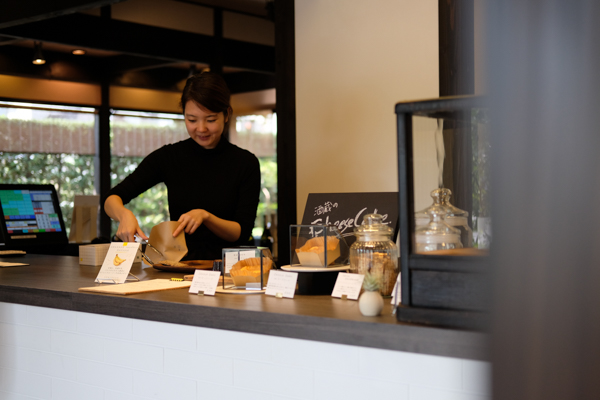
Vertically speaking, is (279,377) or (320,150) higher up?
(320,150)

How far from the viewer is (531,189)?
1.36 ft

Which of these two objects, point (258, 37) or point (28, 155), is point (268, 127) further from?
point (28, 155)

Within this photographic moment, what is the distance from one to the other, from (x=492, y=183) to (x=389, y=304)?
976 millimetres

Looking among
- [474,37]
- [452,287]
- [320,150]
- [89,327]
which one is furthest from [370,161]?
[474,37]

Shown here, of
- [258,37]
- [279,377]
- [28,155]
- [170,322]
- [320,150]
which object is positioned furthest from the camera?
[258,37]

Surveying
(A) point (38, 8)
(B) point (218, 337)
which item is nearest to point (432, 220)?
(B) point (218, 337)

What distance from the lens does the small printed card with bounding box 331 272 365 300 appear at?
4.70ft

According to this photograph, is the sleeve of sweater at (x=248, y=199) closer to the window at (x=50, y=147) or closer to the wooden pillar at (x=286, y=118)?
the wooden pillar at (x=286, y=118)

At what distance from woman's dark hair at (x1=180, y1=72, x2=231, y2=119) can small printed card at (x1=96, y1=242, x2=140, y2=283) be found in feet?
2.33

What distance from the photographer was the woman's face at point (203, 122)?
2.40 m

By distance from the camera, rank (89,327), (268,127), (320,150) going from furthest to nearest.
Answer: (268,127), (320,150), (89,327)

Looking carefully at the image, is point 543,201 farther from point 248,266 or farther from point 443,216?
point 248,266

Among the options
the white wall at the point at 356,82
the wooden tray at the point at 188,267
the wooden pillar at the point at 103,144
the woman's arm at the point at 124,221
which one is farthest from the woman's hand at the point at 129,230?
the wooden pillar at the point at 103,144

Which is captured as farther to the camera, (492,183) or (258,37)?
(258,37)
